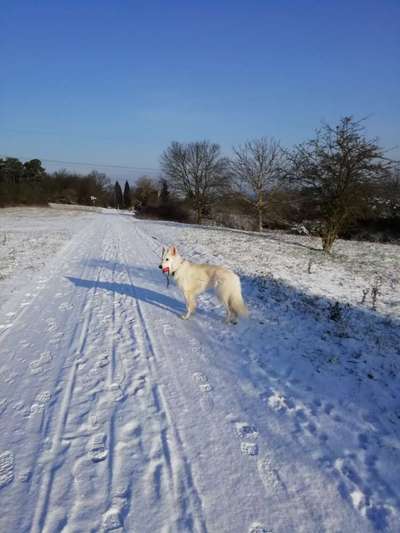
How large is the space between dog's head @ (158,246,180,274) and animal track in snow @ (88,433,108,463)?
3.74 m

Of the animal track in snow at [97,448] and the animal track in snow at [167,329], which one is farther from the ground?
the animal track in snow at [167,329]

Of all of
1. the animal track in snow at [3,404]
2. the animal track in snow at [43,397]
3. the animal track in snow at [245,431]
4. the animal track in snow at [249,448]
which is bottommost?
the animal track in snow at [3,404]

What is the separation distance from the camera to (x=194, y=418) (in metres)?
3.71

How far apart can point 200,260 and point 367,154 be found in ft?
42.2

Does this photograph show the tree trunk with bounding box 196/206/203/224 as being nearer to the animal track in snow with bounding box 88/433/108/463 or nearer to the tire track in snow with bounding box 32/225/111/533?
the tire track in snow with bounding box 32/225/111/533

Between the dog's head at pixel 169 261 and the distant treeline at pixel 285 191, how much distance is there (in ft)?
55.6

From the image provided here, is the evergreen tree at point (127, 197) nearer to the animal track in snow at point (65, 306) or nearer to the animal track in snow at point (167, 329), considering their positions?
the animal track in snow at point (65, 306)

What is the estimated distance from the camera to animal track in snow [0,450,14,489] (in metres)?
2.86

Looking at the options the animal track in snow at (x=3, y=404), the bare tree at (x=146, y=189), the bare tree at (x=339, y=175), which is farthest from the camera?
the bare tree at (x=146, y=189)

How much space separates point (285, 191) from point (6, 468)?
2762cm

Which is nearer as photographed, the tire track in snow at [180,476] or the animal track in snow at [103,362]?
the tire track in snow at [180,476]

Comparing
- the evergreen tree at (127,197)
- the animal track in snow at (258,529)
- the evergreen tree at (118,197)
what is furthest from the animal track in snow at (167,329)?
the evergreen tree at (118,197)

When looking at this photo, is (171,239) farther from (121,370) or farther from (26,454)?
(26,454)

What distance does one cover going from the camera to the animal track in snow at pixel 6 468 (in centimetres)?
286
